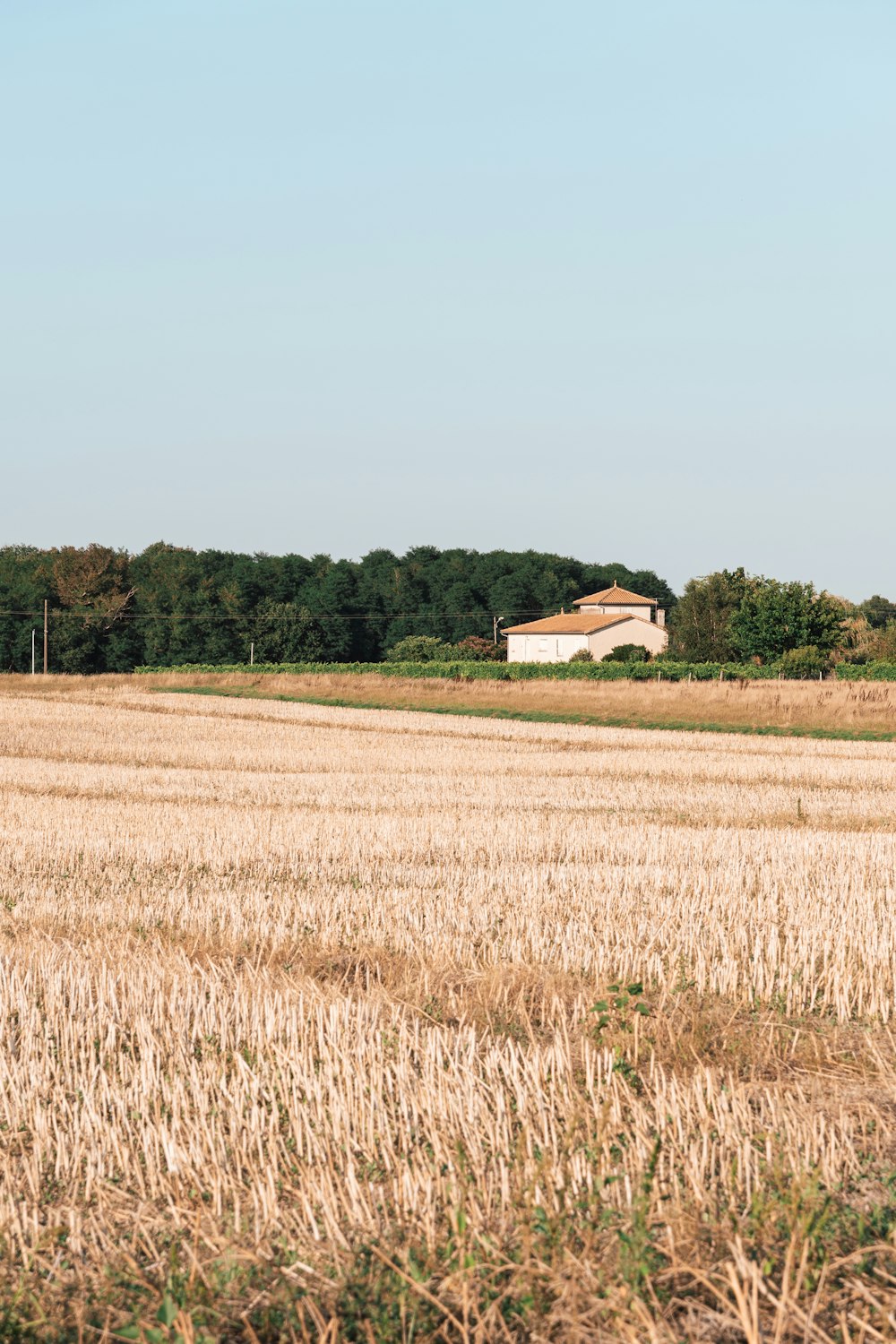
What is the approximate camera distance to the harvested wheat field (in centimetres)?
391

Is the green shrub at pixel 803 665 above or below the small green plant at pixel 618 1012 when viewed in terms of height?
above

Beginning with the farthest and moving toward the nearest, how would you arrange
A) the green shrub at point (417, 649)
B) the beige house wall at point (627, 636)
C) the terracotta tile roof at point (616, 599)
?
the terracotta tile roof at point (616, 599) → the green shrub at point (417, 649) → the beige house wall at point (627, 636)

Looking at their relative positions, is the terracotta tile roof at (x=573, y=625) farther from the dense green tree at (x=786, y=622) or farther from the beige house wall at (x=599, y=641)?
the dense green tree at (x=786, y=622)

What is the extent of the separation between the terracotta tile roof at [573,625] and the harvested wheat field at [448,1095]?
12158 centimetres

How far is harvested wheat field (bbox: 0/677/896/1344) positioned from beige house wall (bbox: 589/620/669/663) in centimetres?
12037

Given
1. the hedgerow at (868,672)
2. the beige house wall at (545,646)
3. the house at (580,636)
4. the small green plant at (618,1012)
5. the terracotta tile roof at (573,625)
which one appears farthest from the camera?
the terracotta tile roof at (573,625)

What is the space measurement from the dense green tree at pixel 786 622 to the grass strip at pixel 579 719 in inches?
1392

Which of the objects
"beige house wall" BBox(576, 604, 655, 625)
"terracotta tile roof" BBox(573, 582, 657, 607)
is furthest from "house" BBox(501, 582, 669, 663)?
"terracotta tile roof" BBox(573, 582, 657, 607)

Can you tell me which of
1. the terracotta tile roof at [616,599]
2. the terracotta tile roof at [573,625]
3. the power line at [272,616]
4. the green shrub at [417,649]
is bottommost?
the green shrub at [417,649]

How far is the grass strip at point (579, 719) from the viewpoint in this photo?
53562mm

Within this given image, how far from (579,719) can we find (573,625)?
76838 mm

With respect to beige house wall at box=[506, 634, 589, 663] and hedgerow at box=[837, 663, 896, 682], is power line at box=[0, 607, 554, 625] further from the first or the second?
hedgerow at box=[837, 663, 896, 682]

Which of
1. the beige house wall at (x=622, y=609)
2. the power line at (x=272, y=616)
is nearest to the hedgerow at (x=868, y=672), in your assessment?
the beige house wall at (x=622, y=609)

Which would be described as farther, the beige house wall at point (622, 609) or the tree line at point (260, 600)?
the beige house wall at point (622, 609)
